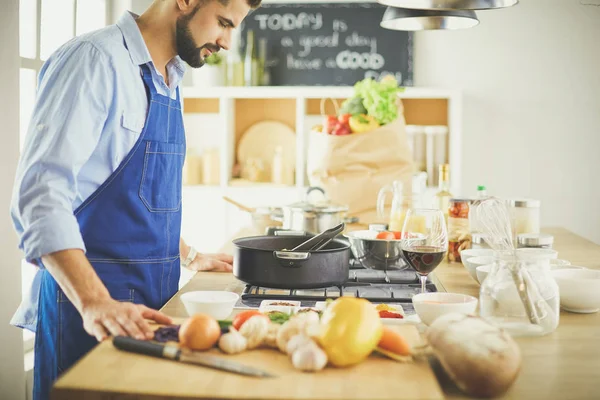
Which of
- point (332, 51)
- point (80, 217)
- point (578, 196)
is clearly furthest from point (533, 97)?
point (80, 217)

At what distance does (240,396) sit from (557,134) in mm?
4820

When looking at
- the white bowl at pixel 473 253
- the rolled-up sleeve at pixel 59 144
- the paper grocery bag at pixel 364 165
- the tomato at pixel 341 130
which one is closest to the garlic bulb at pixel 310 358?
the rolled-up sleeve at pixel 59 144

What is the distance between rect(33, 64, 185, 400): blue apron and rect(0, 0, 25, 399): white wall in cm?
113

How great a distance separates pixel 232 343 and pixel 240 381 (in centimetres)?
13

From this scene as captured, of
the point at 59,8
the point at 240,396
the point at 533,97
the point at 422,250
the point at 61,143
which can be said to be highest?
the point at 59,8

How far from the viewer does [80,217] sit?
1777mm

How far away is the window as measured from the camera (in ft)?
10.9

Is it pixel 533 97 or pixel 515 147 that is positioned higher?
pixel 533 97

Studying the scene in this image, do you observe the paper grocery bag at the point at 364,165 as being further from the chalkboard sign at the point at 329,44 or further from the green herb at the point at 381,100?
the chalkboard sign at the point at 329,44

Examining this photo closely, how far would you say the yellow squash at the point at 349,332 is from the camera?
1.11m

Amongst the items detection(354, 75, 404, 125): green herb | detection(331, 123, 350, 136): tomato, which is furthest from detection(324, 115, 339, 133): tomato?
detection(354, 75, 404, 125): green herb

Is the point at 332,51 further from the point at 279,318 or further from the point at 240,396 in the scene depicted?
the point at 240,396

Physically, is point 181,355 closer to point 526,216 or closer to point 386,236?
point 386,236

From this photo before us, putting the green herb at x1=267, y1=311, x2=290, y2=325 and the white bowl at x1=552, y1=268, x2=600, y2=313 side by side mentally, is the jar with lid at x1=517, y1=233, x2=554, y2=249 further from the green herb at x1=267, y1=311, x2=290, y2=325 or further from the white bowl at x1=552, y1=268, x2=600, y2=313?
the green herb at x1=267, y1=311, x2=290, y2=325
